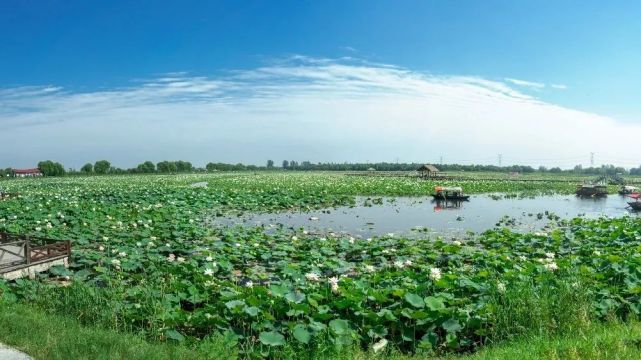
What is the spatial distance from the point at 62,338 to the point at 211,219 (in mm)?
13163

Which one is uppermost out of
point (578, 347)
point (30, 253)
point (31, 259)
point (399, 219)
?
point (30, 253)

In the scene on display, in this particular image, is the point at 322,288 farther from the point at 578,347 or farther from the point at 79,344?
the point at 578,347

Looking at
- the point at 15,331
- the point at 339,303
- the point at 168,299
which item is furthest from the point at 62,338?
the point at 339,303

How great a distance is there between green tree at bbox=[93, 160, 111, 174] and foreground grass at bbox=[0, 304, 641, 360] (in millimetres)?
84723

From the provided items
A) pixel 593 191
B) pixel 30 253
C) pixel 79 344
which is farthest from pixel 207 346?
pixel 593 191

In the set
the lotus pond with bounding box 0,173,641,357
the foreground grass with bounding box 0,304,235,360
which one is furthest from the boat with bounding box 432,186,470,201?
the foreground grass with bounding box 0,304,235,360

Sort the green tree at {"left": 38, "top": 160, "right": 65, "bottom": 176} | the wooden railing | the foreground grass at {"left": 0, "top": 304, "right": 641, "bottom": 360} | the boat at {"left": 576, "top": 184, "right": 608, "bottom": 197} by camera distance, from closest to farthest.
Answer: the foreground grass at {"left": 0, "top": 304, "right": 641, "bottom": 360} → the wooden railing → the boat at {"left": 576, "top": 184, "right": 608, "bottom": 197} → the green tree at {"left": 38, "top": 160, "right": 65, "bottom": 176}

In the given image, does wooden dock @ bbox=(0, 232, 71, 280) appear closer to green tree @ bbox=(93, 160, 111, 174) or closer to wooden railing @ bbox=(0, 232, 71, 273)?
wooden railing @ bbox=(0, 232, 71, 273)

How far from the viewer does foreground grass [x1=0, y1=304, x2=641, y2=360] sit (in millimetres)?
4598

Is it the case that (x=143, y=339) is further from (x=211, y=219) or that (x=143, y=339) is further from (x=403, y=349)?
(x=211, y=219)

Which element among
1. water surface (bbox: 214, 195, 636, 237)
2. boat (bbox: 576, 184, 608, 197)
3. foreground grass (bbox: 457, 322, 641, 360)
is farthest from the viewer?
boat (bbox: 576, 184, 608, 197)

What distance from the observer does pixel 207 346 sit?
4844 mm

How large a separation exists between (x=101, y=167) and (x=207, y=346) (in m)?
87.5

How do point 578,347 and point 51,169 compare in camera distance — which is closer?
point 578,347
